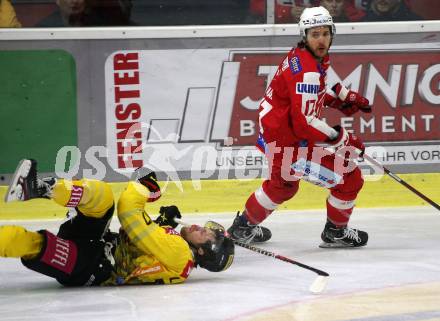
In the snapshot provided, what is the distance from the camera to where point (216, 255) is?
199 inches

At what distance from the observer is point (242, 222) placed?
629 centimetres

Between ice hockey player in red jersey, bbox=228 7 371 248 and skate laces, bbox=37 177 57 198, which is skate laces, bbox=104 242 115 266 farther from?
ice hockey player in red jersey, bbox=228 7 371 248

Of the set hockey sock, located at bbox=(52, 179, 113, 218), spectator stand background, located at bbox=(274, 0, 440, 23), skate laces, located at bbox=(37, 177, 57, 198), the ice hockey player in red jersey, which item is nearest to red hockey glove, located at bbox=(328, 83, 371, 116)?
the ice hockey player in red jersey

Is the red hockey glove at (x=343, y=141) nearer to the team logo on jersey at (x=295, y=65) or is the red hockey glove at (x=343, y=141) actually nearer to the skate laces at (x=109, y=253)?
the team logo on jersey at (x=295, y=65)

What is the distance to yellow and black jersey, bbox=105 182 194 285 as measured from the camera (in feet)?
16.0

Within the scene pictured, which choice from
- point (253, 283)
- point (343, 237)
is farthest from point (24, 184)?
point (343, 237)

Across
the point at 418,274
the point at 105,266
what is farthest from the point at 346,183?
the point at 105,266

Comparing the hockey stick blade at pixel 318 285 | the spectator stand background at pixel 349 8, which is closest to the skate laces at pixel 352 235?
the hockey stick blade at pixel 318 285

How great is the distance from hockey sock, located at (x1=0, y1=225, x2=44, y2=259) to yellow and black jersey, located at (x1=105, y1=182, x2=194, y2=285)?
43cm

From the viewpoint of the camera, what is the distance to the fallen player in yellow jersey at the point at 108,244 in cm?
469

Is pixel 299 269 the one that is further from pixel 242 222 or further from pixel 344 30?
pixel 344 30

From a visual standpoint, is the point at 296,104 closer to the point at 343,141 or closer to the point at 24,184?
the point at 343,141

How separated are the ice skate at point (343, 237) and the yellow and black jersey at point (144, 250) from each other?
1381 mm

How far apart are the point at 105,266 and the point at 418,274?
5.18 ft
